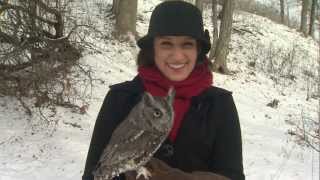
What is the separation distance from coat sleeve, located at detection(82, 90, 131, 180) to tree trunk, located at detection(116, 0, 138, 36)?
41.2 feet

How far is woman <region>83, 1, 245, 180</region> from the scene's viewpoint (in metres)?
2.79

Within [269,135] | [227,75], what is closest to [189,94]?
[269,135]

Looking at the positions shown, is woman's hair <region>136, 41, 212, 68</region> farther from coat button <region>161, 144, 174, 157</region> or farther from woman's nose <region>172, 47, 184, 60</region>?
coat button <region>161, 144, 174, 157</region>

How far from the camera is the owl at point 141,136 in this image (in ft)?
8.05

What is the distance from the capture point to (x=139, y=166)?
2520 mm

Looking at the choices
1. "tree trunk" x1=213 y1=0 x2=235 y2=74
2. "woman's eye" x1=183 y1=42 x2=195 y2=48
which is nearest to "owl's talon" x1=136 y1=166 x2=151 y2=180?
"woman's eye" x1=183 y1=42 x2=195 y2=48

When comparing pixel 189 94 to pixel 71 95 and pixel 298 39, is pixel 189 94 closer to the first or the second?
pixel 71 95

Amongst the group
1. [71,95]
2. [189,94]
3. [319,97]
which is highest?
[189,94]

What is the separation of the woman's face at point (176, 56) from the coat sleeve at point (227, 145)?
0.95 feet

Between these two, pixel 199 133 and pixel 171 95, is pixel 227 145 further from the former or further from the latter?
pixel 171 95

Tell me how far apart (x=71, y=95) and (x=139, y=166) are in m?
8.10

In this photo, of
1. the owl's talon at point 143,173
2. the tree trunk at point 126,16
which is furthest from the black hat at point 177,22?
the tree trunk at point 126,16

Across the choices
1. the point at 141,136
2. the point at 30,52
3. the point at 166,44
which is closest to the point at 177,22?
the point at 166,44

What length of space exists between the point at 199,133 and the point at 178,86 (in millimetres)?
279
